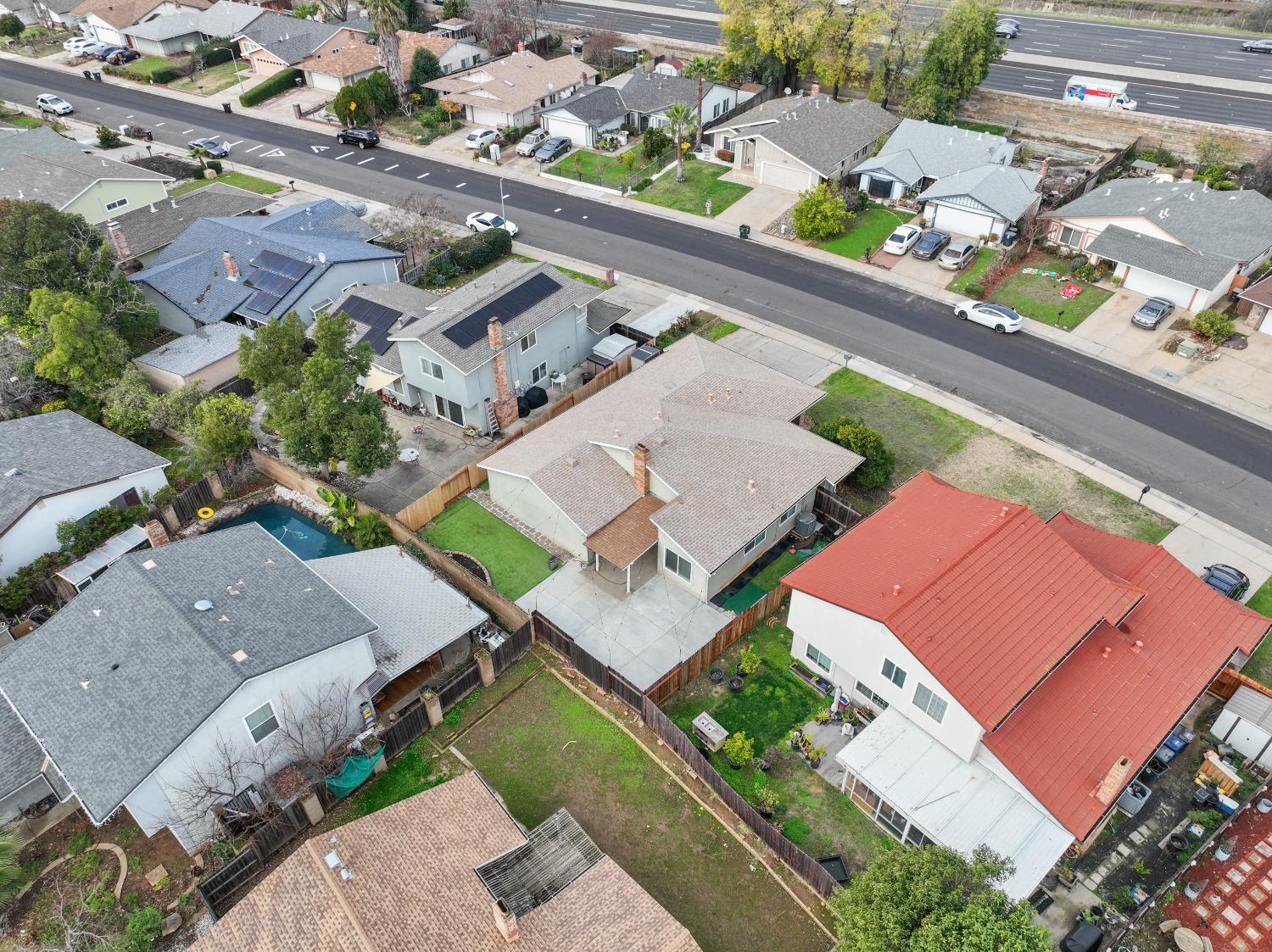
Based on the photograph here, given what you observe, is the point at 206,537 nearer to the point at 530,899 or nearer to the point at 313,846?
the point at 313,846

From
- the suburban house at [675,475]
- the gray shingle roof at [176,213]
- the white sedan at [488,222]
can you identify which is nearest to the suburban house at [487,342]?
the suburban house at [675,475]

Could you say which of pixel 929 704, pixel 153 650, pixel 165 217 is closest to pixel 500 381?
pixel 153 650

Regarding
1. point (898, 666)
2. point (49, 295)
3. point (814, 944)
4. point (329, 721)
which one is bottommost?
point (814, 944)

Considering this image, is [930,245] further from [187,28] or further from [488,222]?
[187,28]

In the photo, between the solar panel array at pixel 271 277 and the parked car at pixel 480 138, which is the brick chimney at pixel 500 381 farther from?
the parked car at pixel 480 138

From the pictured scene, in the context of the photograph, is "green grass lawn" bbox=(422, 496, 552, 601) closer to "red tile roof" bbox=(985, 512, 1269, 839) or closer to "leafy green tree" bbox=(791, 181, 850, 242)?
"red tile roof" bbox=(985, 512, 1269, 839)

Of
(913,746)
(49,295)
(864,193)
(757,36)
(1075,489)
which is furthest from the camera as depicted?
(757,36)

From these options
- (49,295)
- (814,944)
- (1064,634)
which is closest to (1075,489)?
(1064,634)
